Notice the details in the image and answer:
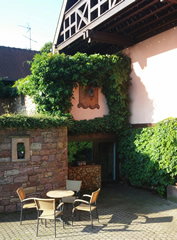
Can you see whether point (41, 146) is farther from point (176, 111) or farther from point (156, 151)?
point (176, 111)

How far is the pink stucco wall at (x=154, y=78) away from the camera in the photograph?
933 cm

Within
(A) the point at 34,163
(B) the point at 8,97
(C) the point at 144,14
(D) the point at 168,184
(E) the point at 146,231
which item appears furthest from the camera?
(B) the point at 8,97

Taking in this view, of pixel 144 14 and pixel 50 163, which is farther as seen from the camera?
pixel 144 14

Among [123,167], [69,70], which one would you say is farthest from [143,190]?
[69,70]

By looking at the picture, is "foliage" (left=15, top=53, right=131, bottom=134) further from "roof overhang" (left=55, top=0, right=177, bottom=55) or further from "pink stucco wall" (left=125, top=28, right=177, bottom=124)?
"roof overhang" (left=55, top=0, right=177, bottom=55)

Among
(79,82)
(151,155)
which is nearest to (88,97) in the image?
(79,82)

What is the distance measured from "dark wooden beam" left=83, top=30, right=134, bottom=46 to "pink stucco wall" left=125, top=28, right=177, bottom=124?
532 millimetres

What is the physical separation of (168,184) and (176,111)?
8.57 ft

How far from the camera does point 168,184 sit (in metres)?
8.71

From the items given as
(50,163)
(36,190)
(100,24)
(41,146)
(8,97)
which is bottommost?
(36,190)

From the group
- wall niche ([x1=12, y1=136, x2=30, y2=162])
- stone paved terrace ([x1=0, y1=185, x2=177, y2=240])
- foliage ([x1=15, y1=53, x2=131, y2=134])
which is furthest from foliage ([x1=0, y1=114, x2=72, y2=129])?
stone paved terrace ([x1=0, y1=185, x2=177, y2=240])

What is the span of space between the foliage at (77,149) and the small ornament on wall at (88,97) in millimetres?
1557

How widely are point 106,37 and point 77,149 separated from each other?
4745mm

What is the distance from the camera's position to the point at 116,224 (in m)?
6.36
